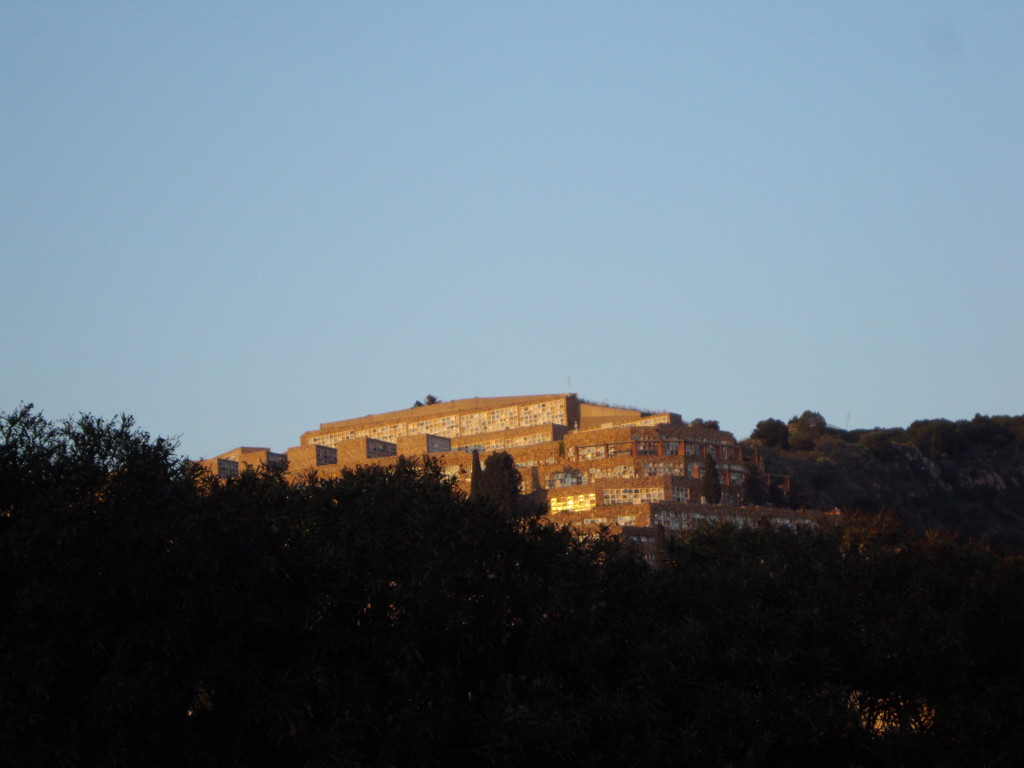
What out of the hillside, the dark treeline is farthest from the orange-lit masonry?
the dark treeline

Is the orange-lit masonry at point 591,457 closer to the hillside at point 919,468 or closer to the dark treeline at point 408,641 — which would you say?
the hillside at point 919,468

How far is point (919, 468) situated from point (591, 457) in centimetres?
4384

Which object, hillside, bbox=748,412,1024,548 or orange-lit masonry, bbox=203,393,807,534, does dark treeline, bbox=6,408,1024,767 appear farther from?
hillside, bbox=748,412,1024,548

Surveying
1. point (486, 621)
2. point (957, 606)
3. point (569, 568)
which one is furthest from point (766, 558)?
point (486, 621)

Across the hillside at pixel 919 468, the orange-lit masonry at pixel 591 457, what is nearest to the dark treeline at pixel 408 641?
the orange-lit masonry at pixel 591 457

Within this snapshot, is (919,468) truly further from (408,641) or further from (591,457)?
(408,641)

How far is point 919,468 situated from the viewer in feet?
386

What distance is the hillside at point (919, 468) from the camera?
10550cm

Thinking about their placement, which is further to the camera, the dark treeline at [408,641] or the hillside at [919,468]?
the hillside at [919,468]

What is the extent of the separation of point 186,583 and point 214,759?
2124mm

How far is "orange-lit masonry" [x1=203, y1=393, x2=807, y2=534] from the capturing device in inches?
2977

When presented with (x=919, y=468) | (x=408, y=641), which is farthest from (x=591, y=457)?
(x=408, y=641)

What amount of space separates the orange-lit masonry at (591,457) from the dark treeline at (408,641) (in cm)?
4434

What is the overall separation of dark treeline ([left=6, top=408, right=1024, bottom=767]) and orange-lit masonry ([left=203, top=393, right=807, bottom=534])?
44337 mm
